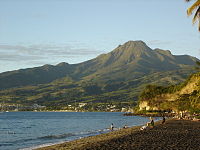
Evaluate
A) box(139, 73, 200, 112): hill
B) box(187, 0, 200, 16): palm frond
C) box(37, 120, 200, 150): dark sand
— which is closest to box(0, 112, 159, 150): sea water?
box(37, 120, 200, 150): dark sand

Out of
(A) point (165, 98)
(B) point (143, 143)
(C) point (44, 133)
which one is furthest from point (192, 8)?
(A) point (165, 98)

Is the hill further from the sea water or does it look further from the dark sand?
the dark sand

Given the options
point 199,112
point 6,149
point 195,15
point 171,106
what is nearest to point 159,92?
point 171,106

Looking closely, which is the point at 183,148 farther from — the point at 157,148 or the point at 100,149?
the point at 100,149

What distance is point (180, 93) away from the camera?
523 feet

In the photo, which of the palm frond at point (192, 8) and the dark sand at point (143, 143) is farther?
the dark sand at point (143, 143)

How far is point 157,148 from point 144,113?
158 m

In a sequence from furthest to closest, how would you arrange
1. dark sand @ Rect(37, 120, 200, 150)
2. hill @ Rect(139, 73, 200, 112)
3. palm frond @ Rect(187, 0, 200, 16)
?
1. hill @ Rect(139, 73, 200, 112)
2. dark sand @ Rect(37, 120, 200, 150)
3. palm frond @ Rect(187, 0, 200, 16)

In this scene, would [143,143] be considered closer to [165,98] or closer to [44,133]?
[44,133]

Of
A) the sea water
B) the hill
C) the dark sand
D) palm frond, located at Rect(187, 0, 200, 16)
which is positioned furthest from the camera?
the hill

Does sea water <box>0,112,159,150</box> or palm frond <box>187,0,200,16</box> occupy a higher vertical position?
palm frond <box>187,0,200,16</box>

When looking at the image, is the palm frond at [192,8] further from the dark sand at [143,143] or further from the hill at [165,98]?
the hill at [165,98]

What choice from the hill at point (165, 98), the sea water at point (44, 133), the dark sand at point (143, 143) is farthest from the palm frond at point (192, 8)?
the hill at point (165, 98)

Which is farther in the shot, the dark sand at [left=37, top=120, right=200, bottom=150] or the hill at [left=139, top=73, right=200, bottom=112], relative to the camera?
the hill at [left=139, top=73, right=200, bottom=112]
